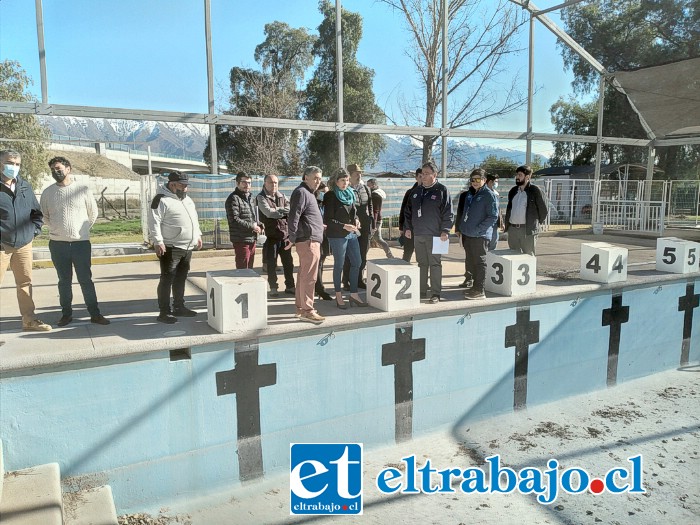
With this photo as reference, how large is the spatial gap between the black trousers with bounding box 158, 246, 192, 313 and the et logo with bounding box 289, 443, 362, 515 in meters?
1.93

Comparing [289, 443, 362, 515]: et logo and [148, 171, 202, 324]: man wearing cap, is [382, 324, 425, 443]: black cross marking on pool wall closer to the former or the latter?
[289, 443, 362, 515]: et logo

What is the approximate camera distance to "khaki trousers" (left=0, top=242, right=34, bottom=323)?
469cm

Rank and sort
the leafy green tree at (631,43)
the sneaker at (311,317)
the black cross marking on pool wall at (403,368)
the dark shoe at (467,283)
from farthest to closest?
the leafy green tree at (631,43)
the dark shoe at (467,283)
the black cross marking on pool wall at (403,368)
the sneaker at (311,317)

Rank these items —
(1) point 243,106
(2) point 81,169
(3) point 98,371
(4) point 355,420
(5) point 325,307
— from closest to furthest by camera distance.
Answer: (3) point 98,371
(4) point 355,420
(5) point 325,307
(1) point 243,106
(2) point 81,169

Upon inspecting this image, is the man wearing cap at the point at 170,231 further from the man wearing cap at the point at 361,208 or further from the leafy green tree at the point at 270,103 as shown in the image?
the leafy green tree at the point at 270,103

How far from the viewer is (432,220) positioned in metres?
6.03

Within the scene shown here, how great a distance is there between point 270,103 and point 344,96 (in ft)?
24.6

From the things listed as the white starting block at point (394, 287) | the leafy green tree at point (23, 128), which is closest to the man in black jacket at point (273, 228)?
the white starting block at point (394, 287)

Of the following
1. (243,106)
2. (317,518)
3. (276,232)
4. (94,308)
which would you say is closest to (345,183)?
(276,232)

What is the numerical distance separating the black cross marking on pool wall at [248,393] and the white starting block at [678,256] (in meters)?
6.61

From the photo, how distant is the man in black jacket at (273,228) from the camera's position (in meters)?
6.59

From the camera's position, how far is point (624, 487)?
4.91 m

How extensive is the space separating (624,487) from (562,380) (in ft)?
6.59

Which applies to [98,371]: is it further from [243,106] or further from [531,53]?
[243,106]
